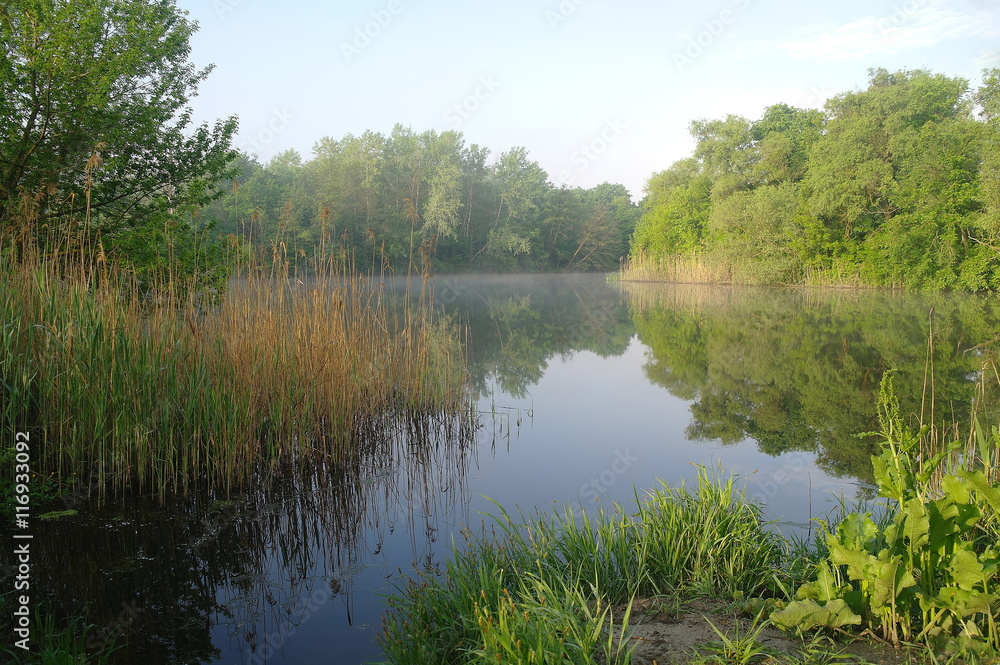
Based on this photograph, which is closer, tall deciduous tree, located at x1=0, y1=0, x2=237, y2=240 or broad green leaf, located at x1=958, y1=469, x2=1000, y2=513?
broad green leaf, located at x1=958, y1=469, x2=1000, y2=513

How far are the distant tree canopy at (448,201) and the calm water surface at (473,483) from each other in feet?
64.0

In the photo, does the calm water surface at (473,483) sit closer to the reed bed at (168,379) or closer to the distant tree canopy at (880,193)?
the reed bed at (168,379)

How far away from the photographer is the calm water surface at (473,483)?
2.54 metres

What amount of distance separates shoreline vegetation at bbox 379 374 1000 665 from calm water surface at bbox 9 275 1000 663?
0.60m

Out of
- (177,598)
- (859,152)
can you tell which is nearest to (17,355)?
(177,598)

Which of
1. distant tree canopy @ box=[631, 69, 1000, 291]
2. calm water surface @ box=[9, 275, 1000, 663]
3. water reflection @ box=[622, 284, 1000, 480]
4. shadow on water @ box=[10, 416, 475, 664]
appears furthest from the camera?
distant tree canopy @ box=[631, 69, 1000, 291]

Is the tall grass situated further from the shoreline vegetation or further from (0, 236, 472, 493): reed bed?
the shoreline vegetation

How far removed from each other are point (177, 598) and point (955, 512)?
304 centimetres

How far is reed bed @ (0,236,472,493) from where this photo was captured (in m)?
3.21

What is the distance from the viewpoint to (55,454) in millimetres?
3367

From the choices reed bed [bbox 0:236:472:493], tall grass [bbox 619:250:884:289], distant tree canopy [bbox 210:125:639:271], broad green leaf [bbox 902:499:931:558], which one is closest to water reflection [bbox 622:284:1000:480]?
broad green leaf [bbox 902:499:931:558]

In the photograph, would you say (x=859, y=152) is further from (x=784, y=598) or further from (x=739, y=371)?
(x=784, y=598)

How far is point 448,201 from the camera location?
32.6 meters

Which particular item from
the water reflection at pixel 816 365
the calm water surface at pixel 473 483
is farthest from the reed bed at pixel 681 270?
the calm water surface at pixel 473 483
